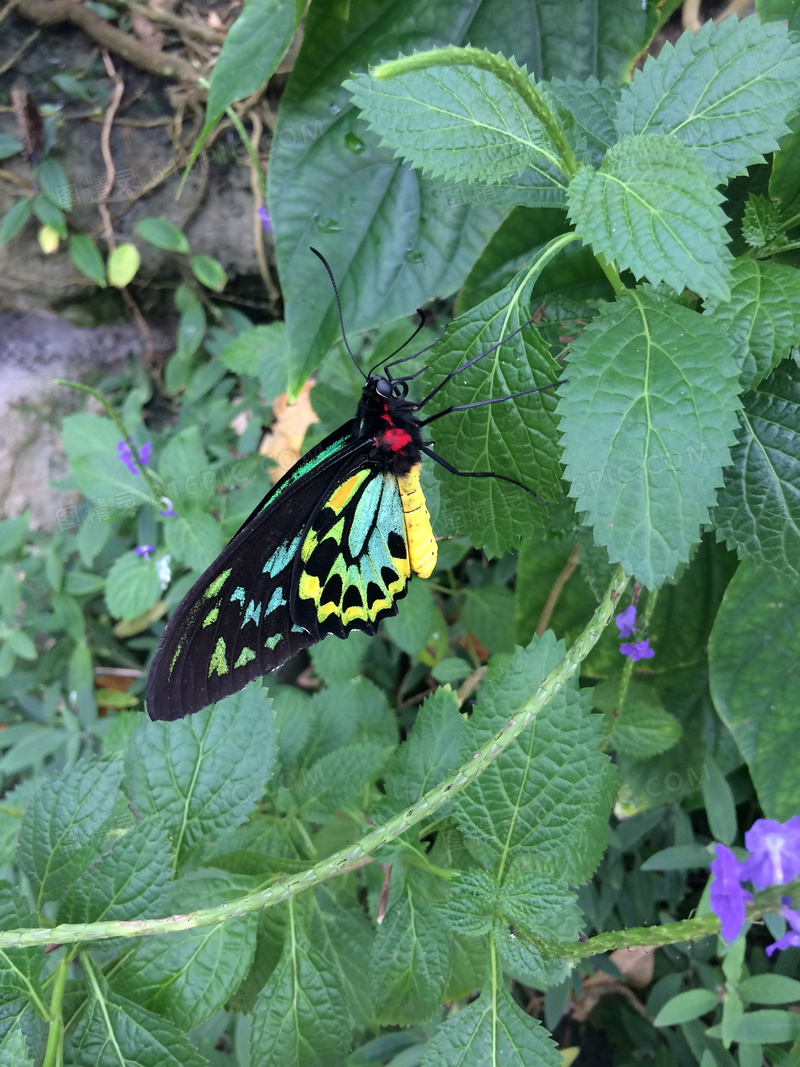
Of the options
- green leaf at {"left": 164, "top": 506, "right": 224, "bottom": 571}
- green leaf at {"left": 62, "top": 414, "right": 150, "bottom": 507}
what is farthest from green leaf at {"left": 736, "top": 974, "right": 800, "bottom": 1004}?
green leaf at {"left": 62, "top": 414, "right": 150, "bottom": 507}

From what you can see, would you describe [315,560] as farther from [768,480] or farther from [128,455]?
[128,455]

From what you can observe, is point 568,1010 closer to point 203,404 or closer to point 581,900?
point 581,900

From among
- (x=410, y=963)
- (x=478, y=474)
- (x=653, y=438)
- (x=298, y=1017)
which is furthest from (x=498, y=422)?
(x=298, y=1017)

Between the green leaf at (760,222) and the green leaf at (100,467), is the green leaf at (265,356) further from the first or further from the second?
the green leaf at (760,222)

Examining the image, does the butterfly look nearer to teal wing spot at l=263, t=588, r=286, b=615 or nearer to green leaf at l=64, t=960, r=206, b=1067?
teal wing spot at l=263, t=588, r=286, b=615

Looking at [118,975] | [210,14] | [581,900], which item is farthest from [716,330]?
[210,14]
